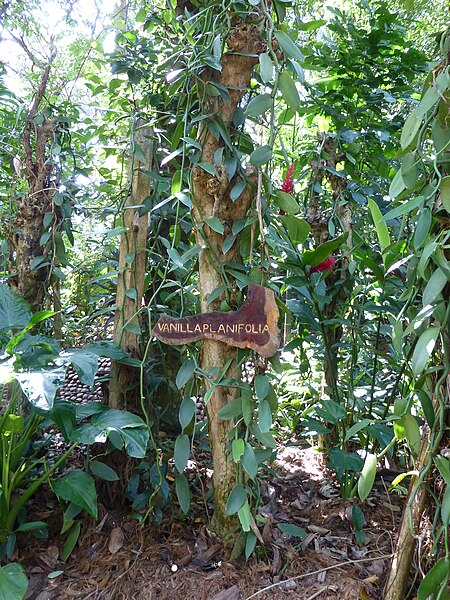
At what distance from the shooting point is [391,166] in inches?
56.7

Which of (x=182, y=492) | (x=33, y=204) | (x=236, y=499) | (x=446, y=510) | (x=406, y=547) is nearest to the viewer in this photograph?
(x=446, y=510)

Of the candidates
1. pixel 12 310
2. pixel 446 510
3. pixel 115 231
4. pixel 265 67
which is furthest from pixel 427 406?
pixel 12 310

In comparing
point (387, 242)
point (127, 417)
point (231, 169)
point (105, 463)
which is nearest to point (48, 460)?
point (105, 463)

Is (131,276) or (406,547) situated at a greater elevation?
(131,276)

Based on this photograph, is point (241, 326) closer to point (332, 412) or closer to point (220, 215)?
point (220, 215)

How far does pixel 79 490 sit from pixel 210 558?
0.31m

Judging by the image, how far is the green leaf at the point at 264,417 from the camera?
862 millimetres

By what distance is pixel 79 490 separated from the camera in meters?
0.96

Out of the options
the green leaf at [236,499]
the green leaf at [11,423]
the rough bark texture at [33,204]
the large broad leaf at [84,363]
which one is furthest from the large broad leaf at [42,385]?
the rough bark texture at [33,204]

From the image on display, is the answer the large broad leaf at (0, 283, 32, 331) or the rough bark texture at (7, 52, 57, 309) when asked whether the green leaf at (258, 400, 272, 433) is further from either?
the rough bark texture at (7, 52, 57, 309)

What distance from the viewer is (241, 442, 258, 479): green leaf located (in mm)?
868

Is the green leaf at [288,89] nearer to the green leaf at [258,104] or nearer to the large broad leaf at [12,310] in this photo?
the green leaf at [258,104]

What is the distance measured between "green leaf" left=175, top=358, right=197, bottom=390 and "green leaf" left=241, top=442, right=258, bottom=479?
174 mm

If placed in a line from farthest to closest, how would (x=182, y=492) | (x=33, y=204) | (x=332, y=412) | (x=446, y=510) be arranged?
1. (x=33, y=204)
2. (x=332, y=412)
3. (x=182, y=492)
4. (x=446, y=510)
